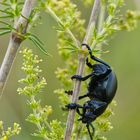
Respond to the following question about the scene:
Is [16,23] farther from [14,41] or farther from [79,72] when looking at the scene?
[79,72]

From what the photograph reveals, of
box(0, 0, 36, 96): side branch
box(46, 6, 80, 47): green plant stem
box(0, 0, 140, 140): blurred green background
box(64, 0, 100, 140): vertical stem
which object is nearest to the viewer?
box(0, 0, 36, 96): side branch

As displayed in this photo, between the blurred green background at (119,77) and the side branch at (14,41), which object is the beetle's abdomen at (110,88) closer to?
the side branch at (14,41)

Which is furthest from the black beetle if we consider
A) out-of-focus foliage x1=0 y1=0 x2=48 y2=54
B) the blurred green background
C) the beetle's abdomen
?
the blurred green background

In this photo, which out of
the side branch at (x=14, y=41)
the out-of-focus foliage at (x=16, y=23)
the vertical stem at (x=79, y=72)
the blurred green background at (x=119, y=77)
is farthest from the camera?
the blurred green background at (x=119, y=77)

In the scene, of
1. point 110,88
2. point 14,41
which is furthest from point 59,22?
point 110,88

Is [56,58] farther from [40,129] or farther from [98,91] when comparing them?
[40,129]

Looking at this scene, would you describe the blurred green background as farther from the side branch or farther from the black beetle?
the side branch

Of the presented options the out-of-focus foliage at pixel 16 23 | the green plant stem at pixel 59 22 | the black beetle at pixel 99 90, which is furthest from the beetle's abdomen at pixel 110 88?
the out-of-focus foliage at pixel 16 23
